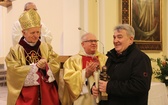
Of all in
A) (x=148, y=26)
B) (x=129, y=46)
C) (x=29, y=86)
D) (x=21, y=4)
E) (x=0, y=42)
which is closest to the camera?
(x=129, y=46)

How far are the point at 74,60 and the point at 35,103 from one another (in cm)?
88

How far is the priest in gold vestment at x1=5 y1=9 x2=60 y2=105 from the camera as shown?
2861 mm

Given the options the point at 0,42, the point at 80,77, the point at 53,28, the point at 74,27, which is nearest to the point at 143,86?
the point at 80,77

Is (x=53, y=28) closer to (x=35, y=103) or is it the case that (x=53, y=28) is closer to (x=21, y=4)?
(x=21, y=4)

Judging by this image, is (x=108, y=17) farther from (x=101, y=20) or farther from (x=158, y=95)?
(x=158, y=95)

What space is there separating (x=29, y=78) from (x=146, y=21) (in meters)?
4.16

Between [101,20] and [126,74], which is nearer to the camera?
[126,74]

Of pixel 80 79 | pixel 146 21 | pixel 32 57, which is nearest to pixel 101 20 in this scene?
pixel 146 21

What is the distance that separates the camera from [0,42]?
395 inches

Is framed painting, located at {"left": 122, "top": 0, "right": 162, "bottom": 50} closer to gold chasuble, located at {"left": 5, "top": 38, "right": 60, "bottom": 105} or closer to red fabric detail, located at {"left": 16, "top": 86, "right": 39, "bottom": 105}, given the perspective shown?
gold chasuble, located at {"left": 5, "top": 38, "right": 60, "bottom": 105}

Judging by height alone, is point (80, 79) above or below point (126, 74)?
below

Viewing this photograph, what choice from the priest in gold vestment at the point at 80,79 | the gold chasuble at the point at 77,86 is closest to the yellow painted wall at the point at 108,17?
the priest in gold vestment at the point at 80,79

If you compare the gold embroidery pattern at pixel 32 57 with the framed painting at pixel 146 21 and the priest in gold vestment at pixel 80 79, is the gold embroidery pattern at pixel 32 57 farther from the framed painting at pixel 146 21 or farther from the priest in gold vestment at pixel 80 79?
the framed painting at pixel 146 21

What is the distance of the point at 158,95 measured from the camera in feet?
16.4
